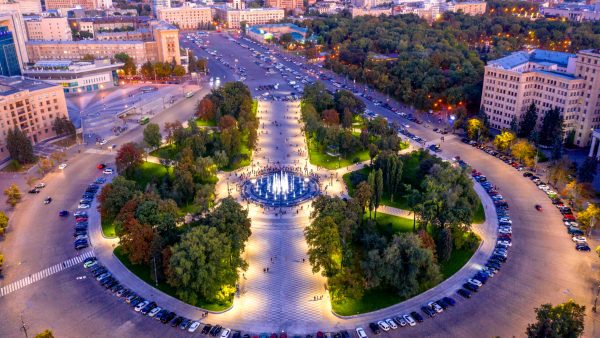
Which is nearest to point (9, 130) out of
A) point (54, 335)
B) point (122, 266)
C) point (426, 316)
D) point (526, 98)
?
point (122, 266)

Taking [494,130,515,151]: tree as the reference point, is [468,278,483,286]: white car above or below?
below

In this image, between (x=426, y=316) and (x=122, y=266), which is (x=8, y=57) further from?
(x=426, y=316)

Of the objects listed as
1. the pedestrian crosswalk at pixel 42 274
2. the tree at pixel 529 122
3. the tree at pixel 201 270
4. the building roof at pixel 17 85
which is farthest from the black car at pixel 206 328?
the tree at pixel 529 122

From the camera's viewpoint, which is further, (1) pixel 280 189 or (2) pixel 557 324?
(1) pixel 280 189

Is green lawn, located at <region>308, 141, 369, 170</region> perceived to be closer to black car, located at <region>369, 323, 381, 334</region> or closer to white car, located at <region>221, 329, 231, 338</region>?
black car, located at <region>369, 323, 381, 334</region>

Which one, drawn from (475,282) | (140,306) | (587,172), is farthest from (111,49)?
(475,282)

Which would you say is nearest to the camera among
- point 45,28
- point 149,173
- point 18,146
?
point 149,173

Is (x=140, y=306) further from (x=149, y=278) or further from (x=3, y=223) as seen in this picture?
(x=3, y=223)

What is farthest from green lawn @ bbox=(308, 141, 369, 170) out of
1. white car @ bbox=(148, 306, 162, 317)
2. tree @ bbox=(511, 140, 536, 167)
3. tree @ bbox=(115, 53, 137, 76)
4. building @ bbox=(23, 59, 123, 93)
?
tree @ bbox=(115, 53, 137, 76)
